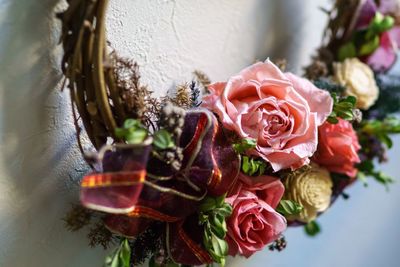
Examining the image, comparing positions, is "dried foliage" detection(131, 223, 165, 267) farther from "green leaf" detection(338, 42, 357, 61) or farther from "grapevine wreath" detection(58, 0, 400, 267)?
"green leaf" detection(338, 42, 357, 61)

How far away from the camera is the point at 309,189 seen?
635mm

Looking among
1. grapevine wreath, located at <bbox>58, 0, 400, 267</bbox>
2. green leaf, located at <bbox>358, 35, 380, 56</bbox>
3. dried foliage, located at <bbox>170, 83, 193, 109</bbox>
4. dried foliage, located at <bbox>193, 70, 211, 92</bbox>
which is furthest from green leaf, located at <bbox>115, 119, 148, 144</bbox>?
green leaf, located at <bbox>358, 35, 380, 56</bbox>

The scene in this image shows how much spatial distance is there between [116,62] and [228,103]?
0.13 metres

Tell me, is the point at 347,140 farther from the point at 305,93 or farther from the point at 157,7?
the point at 157,7

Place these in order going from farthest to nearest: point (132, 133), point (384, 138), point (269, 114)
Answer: point (384, 138) → point (269, 114) → point (132, 133)

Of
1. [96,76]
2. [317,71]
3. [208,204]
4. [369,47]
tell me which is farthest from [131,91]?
[369,47]

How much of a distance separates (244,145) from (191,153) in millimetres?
64

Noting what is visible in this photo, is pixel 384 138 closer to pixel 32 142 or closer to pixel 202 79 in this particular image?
pixel 202 79

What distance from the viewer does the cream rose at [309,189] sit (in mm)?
628

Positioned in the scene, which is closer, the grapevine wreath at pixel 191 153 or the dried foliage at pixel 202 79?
the grapevine wreath at pixel 191 153

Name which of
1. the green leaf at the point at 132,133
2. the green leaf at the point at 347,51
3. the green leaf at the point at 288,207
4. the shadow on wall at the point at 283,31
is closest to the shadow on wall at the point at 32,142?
the green leaf at the point at 132,133

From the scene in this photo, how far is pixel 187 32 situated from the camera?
0.63 meters

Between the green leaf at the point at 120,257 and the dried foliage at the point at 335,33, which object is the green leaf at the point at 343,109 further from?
the green leaf at the point at 120,257

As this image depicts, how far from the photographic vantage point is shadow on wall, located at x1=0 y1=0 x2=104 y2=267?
462mm
